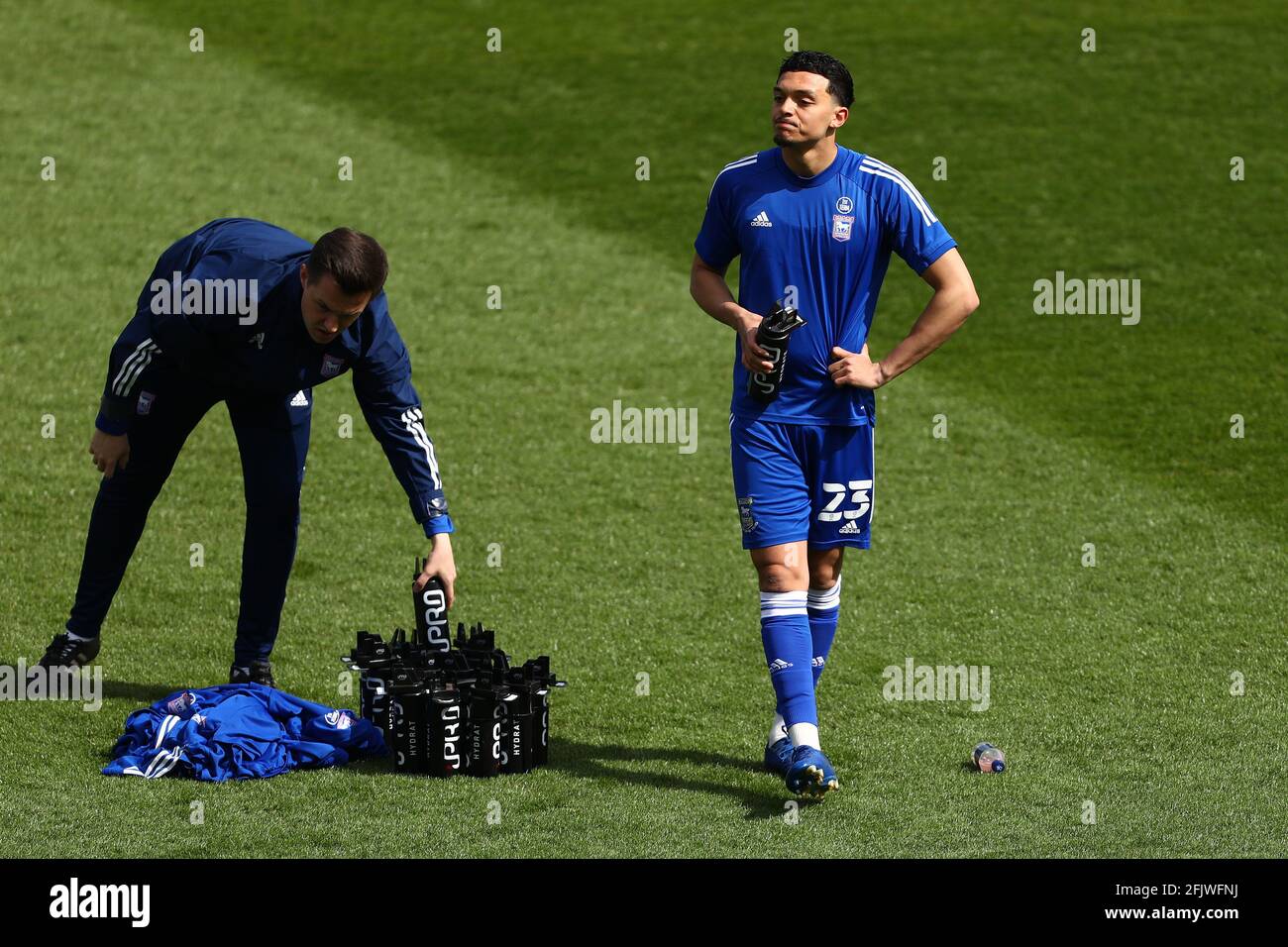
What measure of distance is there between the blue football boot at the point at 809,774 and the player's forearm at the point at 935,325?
1373mm

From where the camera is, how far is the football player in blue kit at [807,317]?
630 cm

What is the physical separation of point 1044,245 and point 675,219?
312 centimetres

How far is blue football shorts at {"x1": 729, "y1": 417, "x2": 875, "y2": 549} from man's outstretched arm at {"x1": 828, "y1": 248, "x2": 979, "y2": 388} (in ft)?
0.68

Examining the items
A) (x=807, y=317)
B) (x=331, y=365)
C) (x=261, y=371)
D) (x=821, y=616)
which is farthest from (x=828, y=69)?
(x=261, y=371)

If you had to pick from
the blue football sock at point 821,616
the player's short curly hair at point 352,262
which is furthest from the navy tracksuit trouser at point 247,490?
the blue football sock at point 821,616

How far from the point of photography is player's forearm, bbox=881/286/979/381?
644 cm

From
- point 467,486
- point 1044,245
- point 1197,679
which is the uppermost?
point 1044,245

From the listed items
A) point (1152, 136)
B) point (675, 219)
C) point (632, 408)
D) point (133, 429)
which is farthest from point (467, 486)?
point (1152, 136)

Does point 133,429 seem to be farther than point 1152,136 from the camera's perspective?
No

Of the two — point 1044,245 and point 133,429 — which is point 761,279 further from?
point 1044,245

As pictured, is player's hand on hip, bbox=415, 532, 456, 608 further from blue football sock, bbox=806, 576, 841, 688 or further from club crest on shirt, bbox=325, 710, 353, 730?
blue football sock, bbox=806, 576, 841, 688

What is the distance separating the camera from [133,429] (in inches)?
283

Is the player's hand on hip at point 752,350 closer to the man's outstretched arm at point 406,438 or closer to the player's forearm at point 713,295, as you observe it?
the player's forearm at point 713,295

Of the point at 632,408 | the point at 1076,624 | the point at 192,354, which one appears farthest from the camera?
the point at 632,408
